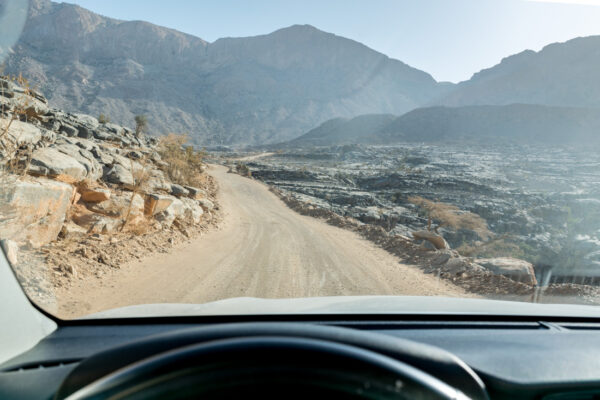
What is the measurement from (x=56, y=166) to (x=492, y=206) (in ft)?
88.0

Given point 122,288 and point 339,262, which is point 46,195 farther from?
point 339,262

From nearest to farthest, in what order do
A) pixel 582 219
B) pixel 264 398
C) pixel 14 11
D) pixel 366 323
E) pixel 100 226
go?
1. pixel 264 398
2. pixel 366 323
3. pixel 14 11
4. pixel 100 226
5. pixel 582 219

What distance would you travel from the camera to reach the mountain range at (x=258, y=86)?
9812 cm

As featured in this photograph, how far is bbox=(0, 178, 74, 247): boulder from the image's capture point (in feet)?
16.8

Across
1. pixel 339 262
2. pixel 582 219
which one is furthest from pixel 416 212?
pixel 339 262

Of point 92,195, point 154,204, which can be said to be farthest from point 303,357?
point 154,204

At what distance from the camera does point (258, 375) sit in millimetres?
916

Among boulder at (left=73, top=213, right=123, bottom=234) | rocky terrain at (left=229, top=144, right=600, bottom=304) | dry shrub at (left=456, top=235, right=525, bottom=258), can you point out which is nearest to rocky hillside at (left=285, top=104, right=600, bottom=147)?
rocky terrain at (left=229, top=144, right=600, bottom=304)

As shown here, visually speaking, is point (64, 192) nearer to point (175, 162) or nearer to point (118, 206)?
point (118, 206)

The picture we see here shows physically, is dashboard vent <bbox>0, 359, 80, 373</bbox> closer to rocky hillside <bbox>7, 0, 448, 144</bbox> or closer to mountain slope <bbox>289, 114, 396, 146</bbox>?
rocky hillside <bbox>7, 0, 448, 144</bbox>

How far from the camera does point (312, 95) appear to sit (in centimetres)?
16662

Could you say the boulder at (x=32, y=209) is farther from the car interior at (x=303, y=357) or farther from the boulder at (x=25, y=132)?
the car interior at (x=303, y=357)

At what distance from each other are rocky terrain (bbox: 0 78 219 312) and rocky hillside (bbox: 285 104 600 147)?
86477mm

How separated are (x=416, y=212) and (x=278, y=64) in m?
175
